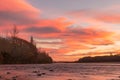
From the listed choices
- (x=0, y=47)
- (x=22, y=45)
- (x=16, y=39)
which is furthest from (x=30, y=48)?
(x=0, y=47)

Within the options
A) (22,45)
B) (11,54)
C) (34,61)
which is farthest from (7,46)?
(34,61)

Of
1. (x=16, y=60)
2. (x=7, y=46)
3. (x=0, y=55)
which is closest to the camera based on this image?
(x=0, y=55)

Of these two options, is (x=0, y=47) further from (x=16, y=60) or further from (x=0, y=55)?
(x=16, y=60)

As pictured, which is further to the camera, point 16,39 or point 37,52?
point 37,52

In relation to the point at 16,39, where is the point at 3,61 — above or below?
below

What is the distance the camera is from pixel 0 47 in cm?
15575

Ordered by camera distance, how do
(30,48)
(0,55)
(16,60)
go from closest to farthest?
(0,55), (16,60), (30,48)

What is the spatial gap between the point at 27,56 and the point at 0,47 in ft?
102

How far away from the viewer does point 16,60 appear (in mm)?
176750

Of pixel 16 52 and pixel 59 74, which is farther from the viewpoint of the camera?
pixel 16 52

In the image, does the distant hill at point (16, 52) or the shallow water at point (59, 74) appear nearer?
the shallow water at point (59, 74)

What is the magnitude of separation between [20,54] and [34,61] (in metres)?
25.6

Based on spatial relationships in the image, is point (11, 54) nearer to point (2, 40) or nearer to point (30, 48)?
point (2, 40)

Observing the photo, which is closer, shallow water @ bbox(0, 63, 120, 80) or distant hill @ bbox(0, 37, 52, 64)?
shallow water @ bbox(0, 63, 120, 80)
